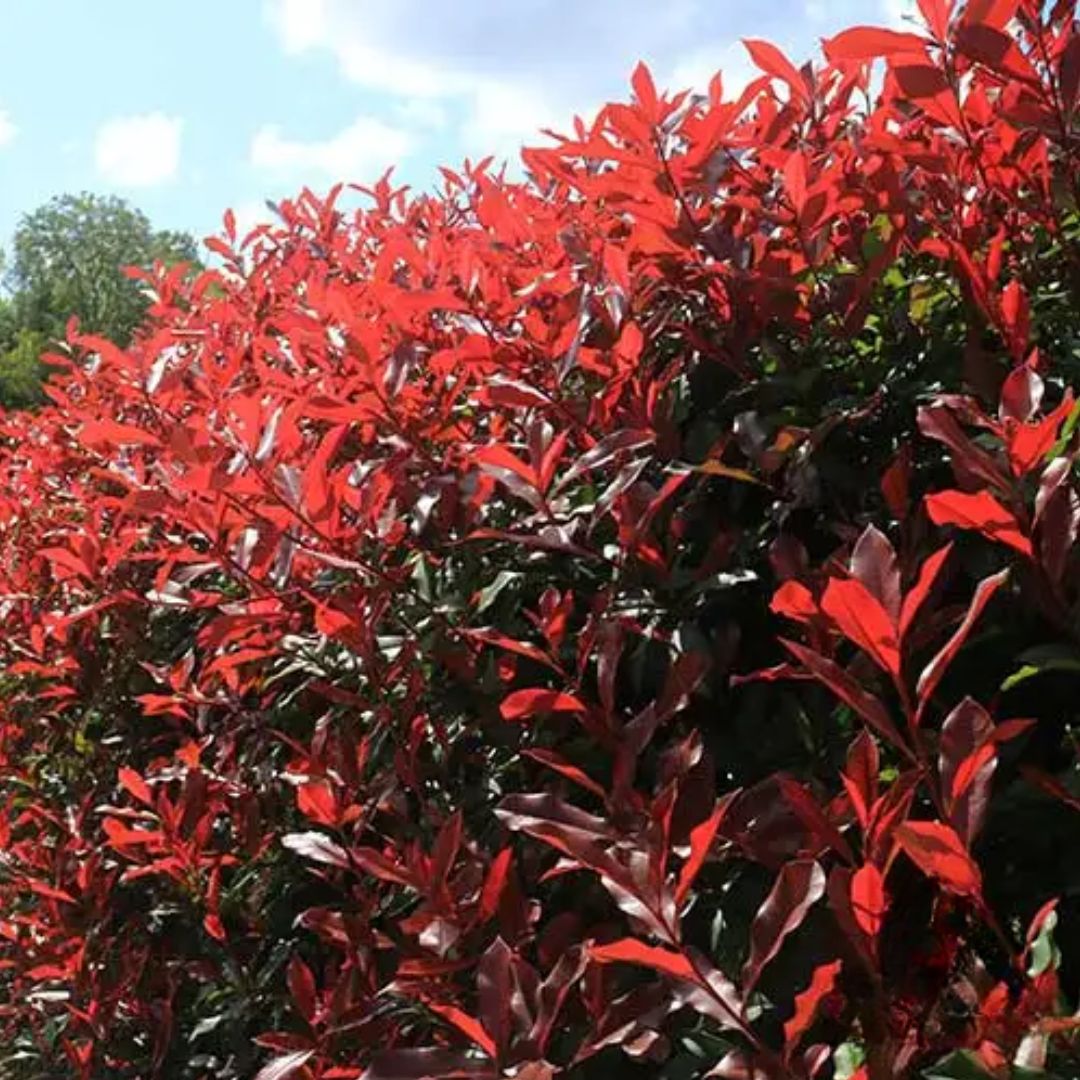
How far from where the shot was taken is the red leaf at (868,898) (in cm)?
139

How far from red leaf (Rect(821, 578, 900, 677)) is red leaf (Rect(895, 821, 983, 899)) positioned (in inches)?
5.8

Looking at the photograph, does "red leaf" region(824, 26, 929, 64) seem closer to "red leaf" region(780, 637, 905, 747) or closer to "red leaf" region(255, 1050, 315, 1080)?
"red leaf" region(780, 637, 905, 747)

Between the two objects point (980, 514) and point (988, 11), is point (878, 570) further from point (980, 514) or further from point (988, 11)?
point (988, 11)

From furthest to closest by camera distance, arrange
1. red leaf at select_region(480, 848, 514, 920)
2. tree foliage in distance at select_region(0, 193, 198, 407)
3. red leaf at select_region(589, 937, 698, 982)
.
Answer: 1. tree foliage in distance at select_region(0, 193, 198, 407)
2. red leaf at select_region(480, 848, 514, 920)
3. red leaf at select_region(589, 937, 698, 982)

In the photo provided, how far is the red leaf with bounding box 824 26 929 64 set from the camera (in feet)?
5.73

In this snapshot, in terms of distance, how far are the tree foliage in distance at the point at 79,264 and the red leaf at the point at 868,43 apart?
3594 cm

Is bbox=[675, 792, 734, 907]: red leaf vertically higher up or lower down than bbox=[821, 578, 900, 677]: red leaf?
lower down

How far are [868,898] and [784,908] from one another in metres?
0.09

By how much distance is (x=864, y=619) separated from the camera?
4.63 ft

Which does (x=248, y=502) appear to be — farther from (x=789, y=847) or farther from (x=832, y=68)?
(x=832, y=68)

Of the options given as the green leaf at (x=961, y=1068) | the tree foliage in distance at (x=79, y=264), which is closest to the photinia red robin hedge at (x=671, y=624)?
the green leaf at (x=961, y=1068)

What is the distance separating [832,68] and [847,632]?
1484mm

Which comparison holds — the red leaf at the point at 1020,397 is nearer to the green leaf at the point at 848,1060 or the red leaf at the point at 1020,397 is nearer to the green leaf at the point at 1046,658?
the green leaf at the point at 1046,658

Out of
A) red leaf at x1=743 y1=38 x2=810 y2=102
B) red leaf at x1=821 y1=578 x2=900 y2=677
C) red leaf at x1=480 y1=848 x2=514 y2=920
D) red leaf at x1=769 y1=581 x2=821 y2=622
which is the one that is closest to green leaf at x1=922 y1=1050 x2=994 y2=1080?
red leaf at x1=821 y1=578 x2=900 y2=677
